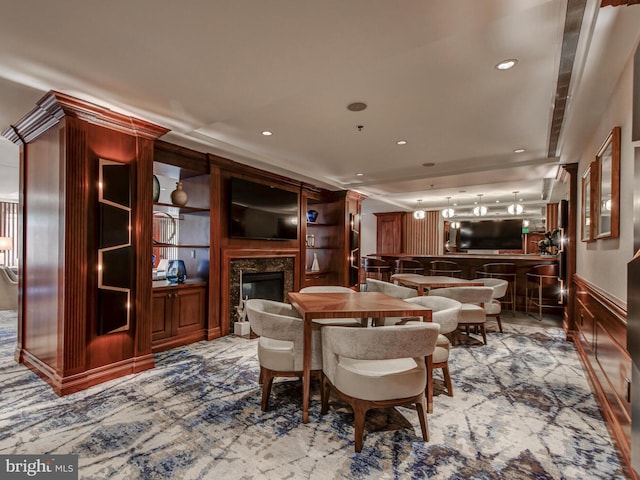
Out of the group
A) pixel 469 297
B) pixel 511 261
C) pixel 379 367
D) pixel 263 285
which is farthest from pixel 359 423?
pixel 511 261

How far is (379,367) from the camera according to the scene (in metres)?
2.20

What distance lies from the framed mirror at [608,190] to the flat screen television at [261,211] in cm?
408

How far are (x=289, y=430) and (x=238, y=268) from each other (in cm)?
295

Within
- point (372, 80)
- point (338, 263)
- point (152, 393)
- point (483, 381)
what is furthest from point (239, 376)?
point (338, 263)

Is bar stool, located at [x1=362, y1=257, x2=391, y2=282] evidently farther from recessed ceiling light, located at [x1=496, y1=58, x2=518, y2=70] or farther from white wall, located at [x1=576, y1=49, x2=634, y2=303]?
recessed ceiling light, located at [x1=496, y1=58, x2=518, y2=70]

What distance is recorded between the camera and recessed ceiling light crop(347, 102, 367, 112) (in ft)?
10.2

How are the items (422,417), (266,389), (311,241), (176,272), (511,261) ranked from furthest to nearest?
1. (311,241)
2. (511,261)
3. (176,272)
4. (266,389)
5. (422,417)

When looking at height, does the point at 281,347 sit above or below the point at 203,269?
below

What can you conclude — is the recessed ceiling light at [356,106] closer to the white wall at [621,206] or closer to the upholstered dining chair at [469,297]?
the white wall at [621,206]

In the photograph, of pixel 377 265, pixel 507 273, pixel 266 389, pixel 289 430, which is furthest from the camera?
pixel 377 265

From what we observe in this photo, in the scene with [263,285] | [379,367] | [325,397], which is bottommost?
[325,397]

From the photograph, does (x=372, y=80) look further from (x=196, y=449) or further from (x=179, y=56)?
(x=196, y=449)

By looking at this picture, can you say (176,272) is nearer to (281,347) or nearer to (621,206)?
(281,347)

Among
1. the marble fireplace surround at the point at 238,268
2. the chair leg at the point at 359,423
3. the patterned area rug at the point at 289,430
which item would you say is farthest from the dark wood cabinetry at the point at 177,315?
the chair leg at the point at 359,423
